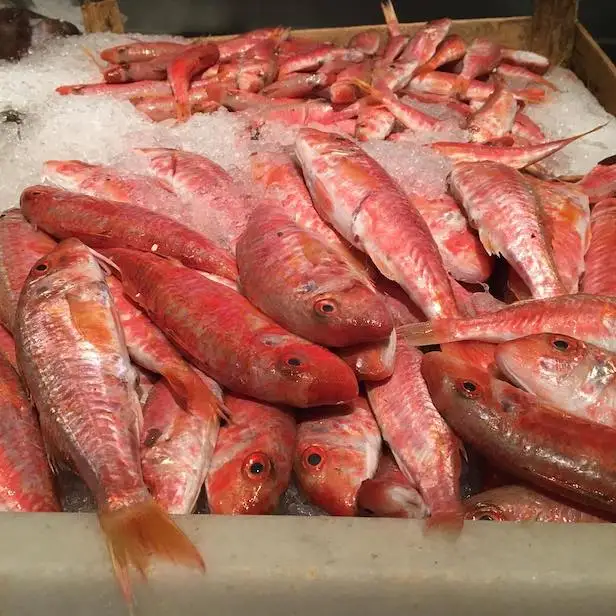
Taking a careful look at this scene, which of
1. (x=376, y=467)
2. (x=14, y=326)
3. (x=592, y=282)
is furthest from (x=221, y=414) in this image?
(x=592, y=282)

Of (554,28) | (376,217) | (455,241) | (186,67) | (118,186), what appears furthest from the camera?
(554,28)

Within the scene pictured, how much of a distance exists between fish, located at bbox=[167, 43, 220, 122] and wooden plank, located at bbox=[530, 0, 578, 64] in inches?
66.8

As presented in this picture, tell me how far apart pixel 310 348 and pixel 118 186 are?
3.11 ft

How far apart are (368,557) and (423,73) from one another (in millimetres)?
2369

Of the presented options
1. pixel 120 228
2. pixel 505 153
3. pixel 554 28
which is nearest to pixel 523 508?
pixel 120 228

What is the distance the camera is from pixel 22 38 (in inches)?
125

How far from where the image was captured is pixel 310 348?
1.22 meters

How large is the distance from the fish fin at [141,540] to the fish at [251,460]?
0.15 meters

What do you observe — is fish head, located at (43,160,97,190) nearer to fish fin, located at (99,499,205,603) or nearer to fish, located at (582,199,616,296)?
fish fin, located at (99,499,205,603)

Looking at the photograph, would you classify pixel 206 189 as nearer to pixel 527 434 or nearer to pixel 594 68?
pixel 527 434

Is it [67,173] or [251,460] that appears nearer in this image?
[251,460]

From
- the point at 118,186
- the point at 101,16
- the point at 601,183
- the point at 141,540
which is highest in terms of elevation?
the point at 101,16

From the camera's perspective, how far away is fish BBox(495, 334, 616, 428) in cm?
122

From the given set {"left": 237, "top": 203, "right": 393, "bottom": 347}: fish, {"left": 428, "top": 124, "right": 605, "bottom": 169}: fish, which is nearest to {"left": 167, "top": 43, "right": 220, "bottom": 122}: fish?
{"left": 428, "top": 124, "right": 605, "bottom": 169}: fish
